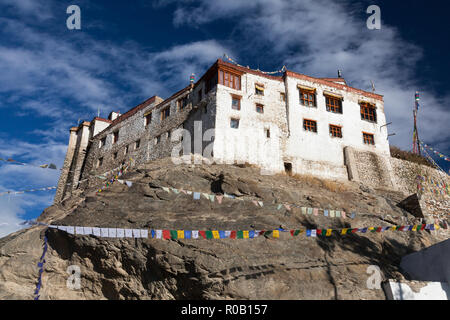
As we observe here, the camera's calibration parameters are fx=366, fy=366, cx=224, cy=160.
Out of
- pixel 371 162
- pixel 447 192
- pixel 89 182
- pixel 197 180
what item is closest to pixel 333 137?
pixel 371 162

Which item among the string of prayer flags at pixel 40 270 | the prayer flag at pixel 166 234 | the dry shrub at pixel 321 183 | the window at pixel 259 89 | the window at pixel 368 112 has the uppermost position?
the window at pixel 259 89

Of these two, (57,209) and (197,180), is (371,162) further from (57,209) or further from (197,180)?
(57,209)

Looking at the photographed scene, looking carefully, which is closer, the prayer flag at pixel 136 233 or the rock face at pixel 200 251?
the rock face at pixel 200 251

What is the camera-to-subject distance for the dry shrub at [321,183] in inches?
990

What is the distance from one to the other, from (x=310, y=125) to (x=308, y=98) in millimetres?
2583

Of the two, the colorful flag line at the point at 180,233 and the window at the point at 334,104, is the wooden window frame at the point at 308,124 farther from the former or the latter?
the colorful flag line at the point at 180,233

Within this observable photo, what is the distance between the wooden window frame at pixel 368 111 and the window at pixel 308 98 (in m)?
Answer: 4.56

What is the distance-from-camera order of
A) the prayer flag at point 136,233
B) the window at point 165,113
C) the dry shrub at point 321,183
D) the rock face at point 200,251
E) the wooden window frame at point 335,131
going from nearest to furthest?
the rock face at point 200,251, the prayer flag at point 136,233, the dry shrub at point 321,183, the wooden window frame at point 335,131, the window at point 165,113

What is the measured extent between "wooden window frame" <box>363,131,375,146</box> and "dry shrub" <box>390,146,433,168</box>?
482 centimetres

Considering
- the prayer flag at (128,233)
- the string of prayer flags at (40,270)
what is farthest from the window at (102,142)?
the prayer flag at (128,233)

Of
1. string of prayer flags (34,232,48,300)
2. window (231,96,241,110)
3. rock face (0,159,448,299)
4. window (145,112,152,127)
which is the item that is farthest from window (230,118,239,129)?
string of prayer flags (34,232,48,300)
